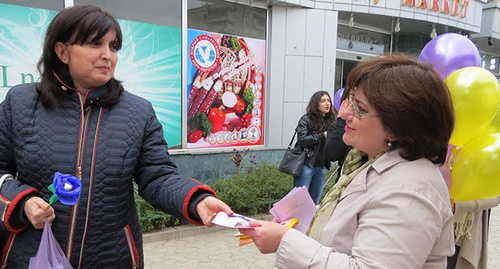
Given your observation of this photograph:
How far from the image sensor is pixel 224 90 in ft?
22.7

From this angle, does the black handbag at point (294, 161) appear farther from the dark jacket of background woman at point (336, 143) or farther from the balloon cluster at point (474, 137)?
the balloon cluster at point (474, 137)

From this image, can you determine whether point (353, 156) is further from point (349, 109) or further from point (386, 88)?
point (386, 88)

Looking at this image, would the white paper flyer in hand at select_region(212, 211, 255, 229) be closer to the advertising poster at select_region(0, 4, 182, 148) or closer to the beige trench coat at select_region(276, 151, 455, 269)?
the beige trench coat at select_region(276, 151, 455, 269)

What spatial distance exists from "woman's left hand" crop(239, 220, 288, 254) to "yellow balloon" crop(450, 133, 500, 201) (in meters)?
1.33

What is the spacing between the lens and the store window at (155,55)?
5.81m

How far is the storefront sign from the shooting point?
829 centimetres

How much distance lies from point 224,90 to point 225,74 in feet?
0.95

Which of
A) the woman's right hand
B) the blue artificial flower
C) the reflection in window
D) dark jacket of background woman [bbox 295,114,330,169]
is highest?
the reflection in window

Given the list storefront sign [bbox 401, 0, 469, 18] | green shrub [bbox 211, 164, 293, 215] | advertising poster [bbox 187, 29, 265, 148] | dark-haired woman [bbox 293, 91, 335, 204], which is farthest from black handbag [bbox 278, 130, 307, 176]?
storefront sign [bbox 401, 0, 469, 18]

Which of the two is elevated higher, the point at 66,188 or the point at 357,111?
the point at 357,111

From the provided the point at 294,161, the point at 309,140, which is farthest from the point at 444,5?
the point at 294,161

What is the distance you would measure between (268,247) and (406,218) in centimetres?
49

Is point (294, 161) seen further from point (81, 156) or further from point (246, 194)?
point (81, 156)

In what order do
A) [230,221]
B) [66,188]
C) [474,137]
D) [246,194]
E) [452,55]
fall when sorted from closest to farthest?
[66,188], [230,221], [474,137], [452,55], [246,194]
